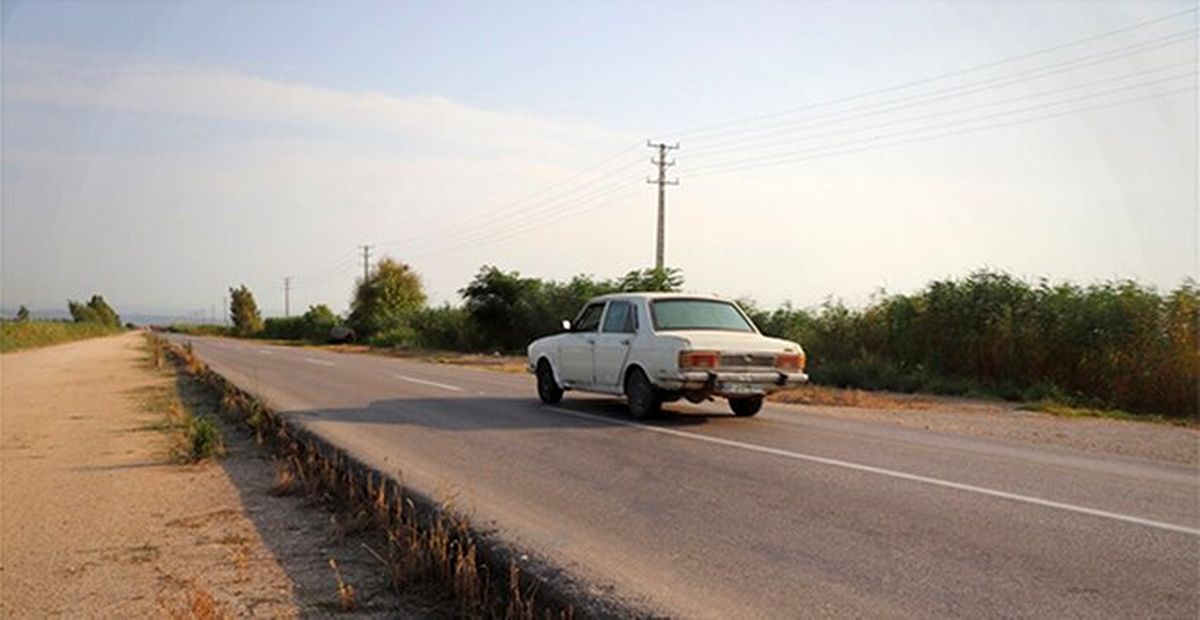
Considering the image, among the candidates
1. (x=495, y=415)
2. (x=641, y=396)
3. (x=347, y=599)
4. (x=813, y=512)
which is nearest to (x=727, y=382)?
(x=641, y=396)

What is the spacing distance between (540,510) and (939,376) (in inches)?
675

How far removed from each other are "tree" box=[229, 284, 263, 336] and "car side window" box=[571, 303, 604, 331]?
117 m

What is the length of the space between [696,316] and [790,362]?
151cm

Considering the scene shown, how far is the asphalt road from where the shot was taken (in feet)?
17.1

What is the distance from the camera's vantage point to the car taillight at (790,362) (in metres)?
12.4

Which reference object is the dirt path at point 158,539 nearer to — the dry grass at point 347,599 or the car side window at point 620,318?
the dry grass at point 347,599

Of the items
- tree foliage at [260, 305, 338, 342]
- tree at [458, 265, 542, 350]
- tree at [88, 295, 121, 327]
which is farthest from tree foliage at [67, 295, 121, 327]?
tree at [458, 265, 542, 350]

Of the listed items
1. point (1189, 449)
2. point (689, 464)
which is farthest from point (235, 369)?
point (1189, 449)

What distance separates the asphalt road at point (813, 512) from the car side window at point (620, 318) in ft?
4.49

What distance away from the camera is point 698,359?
12.0 m

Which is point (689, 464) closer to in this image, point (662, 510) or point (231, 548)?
point (662, 510)

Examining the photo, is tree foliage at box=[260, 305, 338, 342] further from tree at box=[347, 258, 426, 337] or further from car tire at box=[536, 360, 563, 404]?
car tire at box=[536, 360, 563, 404]

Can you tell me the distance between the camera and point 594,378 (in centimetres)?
1409

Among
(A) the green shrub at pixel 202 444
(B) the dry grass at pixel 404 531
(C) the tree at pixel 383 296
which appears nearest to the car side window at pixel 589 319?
(B) the dry grass at pixel 404 531
